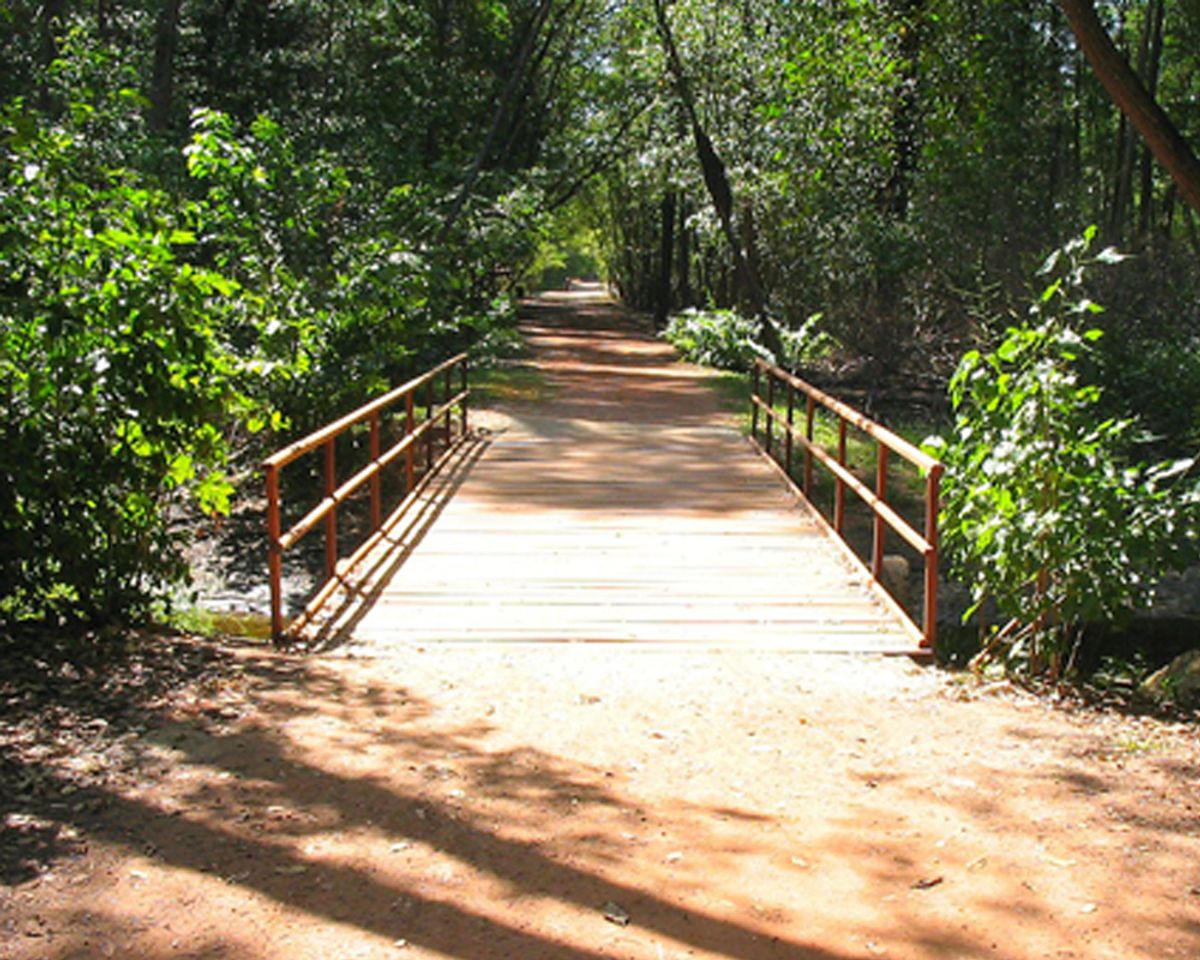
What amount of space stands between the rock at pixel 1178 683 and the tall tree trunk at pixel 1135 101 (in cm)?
279

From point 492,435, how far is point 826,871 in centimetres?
1107

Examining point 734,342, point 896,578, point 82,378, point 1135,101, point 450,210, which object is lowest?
point 896,578

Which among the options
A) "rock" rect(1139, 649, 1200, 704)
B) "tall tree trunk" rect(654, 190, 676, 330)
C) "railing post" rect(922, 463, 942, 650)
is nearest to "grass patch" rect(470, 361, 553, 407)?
"rock" rect(1139, 649, 1200, 704)

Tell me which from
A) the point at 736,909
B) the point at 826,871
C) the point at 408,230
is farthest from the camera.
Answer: the point at 408,230

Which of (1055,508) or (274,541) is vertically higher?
(1055,508)

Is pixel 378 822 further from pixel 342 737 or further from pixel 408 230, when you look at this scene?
pixel 408 230

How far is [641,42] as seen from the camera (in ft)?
96.5

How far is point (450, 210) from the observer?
1694 centimetres

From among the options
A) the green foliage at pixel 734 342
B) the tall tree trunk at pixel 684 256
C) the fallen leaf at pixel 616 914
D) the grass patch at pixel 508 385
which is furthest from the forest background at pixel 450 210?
the fallen leaf at pixel 616 914

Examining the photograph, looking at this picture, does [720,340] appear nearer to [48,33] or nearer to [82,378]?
[48,33]

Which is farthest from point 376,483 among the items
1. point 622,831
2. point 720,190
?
point 720,190

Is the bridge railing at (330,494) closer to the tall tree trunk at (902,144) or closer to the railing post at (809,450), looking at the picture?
the railing post at (809,450)

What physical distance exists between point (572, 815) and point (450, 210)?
13.4m

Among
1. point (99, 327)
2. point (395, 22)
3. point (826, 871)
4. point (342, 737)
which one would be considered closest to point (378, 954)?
point (826, 871)
